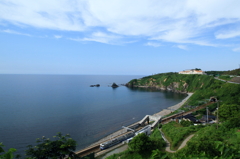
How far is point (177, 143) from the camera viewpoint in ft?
59.1

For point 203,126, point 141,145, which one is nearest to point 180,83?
point 203,126

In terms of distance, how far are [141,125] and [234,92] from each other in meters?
32.4

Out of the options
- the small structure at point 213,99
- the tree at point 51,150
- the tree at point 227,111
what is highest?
the tree at point 227,111

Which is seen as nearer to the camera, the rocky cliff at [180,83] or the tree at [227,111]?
the tree at [227,111]

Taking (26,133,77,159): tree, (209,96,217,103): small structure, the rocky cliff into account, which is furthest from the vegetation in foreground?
the rocky cliff

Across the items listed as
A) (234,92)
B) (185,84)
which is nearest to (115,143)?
(234,92)

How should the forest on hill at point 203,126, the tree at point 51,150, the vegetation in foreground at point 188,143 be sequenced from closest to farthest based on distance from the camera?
1. the vegetation in foreground at point 188,143
2. the forest on hill at point 203,126
3. the tree at point 51,150

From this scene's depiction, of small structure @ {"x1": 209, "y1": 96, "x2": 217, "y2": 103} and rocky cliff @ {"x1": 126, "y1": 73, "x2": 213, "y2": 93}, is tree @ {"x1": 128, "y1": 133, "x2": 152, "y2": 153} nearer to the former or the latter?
small structure @ {"x1": 209, "y1": 96, "x2": 217, "y2": 103}

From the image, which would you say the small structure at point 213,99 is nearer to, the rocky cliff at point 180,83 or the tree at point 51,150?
the rocky cliff at point 180,83

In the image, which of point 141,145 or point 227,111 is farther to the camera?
point 227,111

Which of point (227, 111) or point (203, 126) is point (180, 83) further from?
point (203, 126)

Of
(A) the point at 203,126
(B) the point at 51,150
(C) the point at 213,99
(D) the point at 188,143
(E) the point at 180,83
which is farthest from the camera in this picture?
(E) the point at 180,83

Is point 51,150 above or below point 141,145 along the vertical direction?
above

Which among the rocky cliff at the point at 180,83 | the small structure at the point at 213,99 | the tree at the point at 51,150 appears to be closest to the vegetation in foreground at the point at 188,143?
the tree at the point at 51,150
